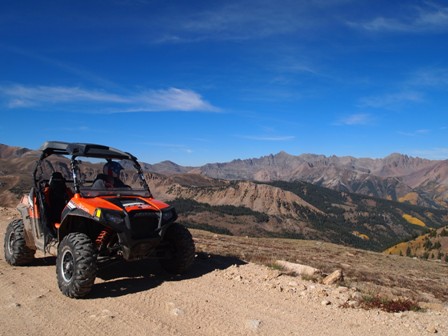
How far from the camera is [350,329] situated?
5777 millimetres

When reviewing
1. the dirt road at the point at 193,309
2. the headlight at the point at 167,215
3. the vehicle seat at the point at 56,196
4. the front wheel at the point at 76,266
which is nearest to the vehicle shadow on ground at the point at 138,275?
the dirt road at the point at 193,309

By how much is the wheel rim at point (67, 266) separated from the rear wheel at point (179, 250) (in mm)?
2092

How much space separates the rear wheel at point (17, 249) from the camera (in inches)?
366

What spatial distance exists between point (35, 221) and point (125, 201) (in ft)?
9.45

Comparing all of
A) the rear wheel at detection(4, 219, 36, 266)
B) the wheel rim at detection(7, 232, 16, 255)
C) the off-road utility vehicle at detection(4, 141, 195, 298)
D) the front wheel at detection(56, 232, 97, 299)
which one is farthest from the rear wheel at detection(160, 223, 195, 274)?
the wheel rim at detection(7, 232, 16, 255)

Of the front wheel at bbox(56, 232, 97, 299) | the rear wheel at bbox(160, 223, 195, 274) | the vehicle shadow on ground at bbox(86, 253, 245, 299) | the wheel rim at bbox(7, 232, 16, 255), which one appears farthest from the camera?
the wheel rim at bbox(7, 232, 16, 255)

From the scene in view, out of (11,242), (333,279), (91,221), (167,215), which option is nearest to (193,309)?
(167,215)

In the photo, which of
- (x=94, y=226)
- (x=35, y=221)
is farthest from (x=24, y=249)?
(x=94, y=226)

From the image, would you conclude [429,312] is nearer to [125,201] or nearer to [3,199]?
[125,201]

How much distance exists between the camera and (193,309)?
6.47 metres

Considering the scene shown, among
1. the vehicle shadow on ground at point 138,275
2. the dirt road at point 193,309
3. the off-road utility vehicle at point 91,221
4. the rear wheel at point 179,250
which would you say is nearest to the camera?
the dirt road at point 193,309

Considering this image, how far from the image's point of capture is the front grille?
718 centimetres

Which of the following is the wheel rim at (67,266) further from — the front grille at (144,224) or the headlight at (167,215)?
the headlight at (167,215)

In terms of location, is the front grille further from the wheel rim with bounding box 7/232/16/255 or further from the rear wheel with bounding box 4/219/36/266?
the wheel rim with bounding box 7/232/16/255
